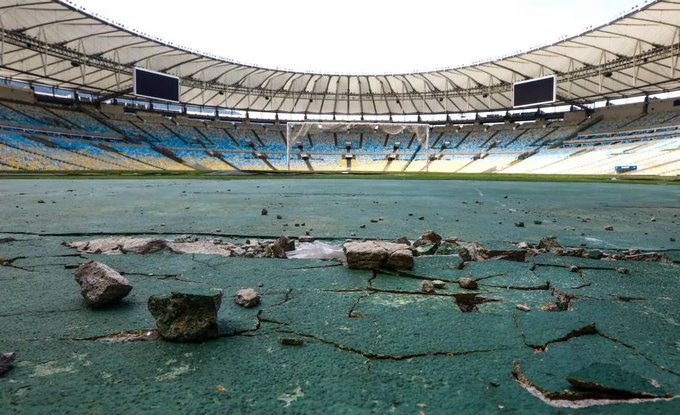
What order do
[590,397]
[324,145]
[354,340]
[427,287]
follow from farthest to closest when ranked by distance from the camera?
[324,145] → [427,287] → [354,340] → [590,397]

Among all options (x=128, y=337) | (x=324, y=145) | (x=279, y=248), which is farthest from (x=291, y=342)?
(x=324, y=145)

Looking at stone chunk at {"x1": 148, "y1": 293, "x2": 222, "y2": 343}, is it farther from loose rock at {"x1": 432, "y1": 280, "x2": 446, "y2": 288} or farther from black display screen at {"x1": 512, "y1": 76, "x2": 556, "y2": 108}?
black display screen at {"x1": 512, "y1": 76, "x2": 556, "y2": 108}

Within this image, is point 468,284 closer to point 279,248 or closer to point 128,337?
point 279,248

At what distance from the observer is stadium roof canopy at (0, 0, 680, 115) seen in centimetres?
2661

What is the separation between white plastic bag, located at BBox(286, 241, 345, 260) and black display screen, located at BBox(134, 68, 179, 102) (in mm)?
35980

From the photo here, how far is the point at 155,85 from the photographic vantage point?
35844 mm

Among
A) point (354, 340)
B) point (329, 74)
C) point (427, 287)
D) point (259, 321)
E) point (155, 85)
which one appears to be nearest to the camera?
point (354, 340)

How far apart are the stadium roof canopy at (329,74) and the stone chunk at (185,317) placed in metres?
29.4

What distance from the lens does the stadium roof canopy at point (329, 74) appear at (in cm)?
2661

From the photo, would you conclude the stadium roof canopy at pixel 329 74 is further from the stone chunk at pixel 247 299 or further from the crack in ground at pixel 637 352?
the crack in ground at pixel 637 352

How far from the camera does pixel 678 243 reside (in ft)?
12.1

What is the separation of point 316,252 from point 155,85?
37.8 m

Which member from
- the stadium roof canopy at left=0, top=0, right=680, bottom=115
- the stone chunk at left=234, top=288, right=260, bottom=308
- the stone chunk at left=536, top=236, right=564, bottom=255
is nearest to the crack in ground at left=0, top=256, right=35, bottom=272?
the stone chunk at left=234, top=288, right=260, bottom=308

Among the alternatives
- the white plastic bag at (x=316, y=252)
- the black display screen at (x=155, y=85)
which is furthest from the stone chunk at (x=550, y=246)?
the black display screen at (x=155, y=85)
